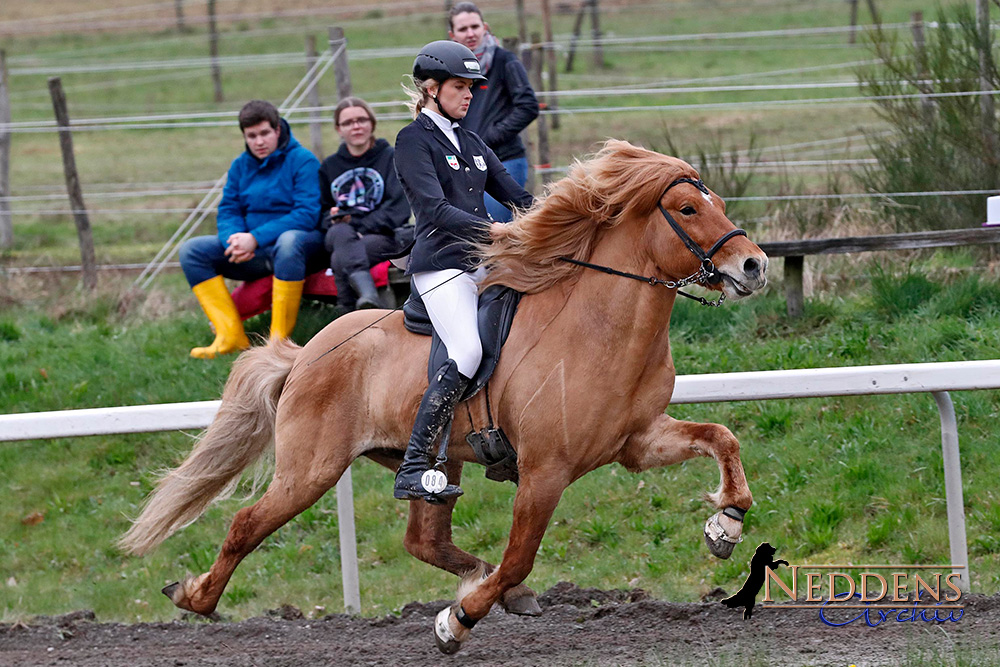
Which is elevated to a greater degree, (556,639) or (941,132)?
(941,132)

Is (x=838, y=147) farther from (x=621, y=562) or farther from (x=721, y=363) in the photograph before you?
(x=621, y=562)

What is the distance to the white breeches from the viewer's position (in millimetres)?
4504

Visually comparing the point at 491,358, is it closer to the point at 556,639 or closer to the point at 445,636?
the point at 445,636

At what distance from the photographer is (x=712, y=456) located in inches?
173

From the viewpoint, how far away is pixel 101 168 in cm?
2356

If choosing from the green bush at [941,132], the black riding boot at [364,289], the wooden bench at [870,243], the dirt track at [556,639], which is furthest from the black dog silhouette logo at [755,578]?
the green bush at [941,132]

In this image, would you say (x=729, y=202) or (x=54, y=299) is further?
(x=54, y=299)

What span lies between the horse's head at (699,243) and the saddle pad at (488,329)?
627mm

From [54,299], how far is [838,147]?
428 inches

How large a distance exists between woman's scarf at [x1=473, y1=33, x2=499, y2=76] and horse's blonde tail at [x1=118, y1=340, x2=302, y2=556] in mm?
2808

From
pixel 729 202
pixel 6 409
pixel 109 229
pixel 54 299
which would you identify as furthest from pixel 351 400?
pixel 109 229

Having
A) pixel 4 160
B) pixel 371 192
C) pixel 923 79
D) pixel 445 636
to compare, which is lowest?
pixel 4 160

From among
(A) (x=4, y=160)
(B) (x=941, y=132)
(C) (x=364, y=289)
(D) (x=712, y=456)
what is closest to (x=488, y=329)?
(D) (x=712, y=456)

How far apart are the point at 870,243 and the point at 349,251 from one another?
349cm
